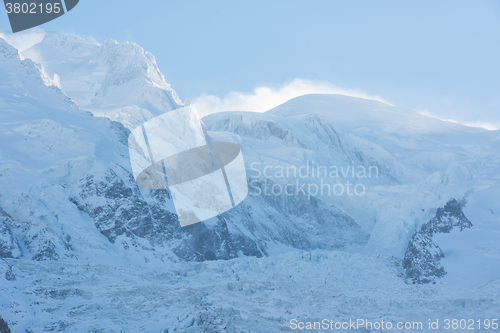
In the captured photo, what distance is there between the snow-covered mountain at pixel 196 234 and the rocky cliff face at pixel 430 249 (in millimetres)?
246

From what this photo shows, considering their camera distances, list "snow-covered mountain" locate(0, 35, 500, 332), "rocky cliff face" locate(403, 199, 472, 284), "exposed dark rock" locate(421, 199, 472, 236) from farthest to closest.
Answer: "exposed dark rock" locate(421, 199, 472, 236), "rocky cliff face" locate(403, 199, 472, 284), "snow-covered mountain" locate(0, 35, 500, 332)

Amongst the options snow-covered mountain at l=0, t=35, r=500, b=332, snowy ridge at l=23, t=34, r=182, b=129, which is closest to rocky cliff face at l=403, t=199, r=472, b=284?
snow-covered mountain at l=0, t=35, r=500, b=332

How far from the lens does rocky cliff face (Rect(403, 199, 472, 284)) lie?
6812 centimetres

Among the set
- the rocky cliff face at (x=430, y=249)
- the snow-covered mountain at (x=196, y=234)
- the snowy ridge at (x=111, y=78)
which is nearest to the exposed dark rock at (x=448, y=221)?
the rocky cliff face at (x=430, y=249)

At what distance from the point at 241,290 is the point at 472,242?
38924mm

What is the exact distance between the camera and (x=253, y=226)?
10338 centimetres

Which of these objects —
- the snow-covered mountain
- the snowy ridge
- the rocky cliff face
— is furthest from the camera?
the snowy ridge

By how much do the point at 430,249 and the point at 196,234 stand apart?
121 ft

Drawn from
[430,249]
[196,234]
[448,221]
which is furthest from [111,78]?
[430,249]

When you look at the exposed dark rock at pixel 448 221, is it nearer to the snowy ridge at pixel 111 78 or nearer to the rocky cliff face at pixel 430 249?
the rocky cliff face at pixel 430 249

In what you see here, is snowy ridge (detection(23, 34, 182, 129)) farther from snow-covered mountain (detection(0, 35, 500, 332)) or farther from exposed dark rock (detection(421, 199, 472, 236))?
exposed dark rock (detection(421, 199, 472, 236))

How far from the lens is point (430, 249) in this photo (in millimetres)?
71938

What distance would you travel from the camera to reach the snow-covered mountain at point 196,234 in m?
49.8

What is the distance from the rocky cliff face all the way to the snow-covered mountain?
246 mm
